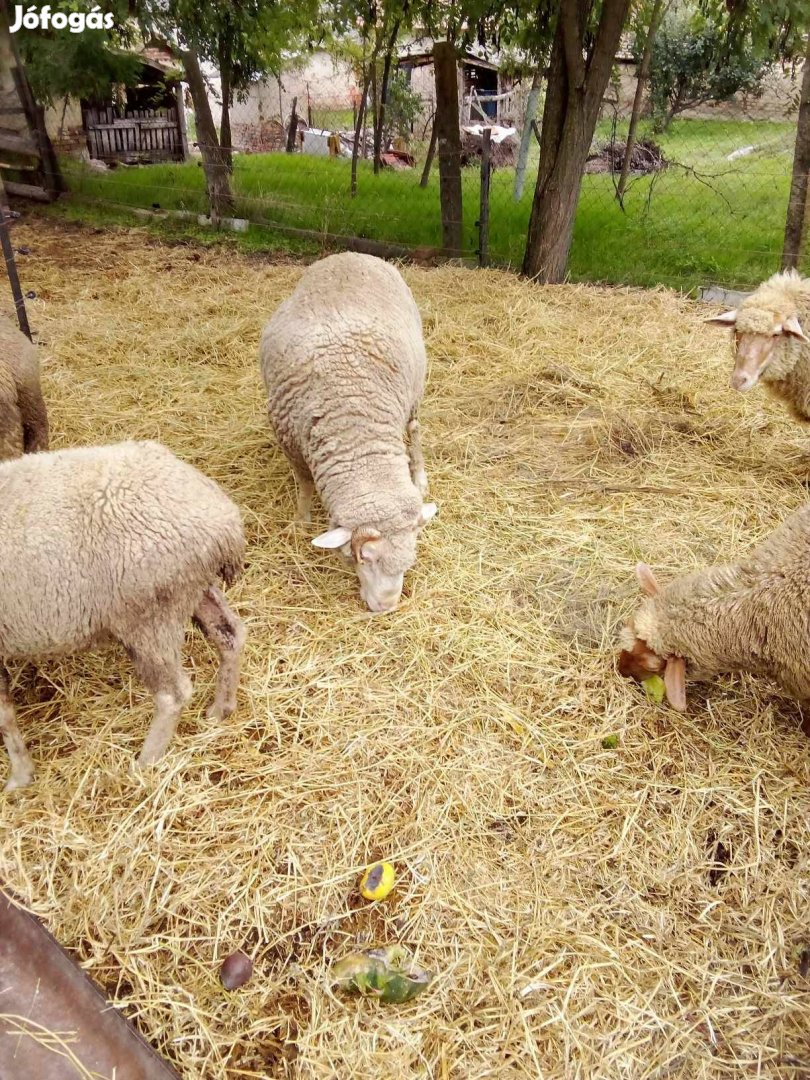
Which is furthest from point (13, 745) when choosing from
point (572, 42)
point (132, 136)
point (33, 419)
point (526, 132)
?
point (132, 136)

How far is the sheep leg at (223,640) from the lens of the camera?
102 inches

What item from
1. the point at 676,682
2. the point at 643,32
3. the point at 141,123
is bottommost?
the point at 676,682

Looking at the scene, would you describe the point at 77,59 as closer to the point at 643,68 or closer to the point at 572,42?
the point at 572,42

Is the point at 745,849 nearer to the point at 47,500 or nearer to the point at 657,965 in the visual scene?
the point at 657,965

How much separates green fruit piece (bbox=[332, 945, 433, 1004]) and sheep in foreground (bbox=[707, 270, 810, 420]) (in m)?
3.53

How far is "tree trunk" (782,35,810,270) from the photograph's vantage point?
6023 mm

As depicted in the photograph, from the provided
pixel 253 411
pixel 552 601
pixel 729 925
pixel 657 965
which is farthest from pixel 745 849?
pixel 253 411

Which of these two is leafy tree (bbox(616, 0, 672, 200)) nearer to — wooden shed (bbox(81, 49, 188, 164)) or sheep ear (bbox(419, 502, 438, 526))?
sheep ear (bbox(419, 502, 438, 526))

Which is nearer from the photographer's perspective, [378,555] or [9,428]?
[378,555]

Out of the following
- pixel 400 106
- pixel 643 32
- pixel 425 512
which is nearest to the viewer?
pixel 425 512

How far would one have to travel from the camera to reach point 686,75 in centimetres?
1284

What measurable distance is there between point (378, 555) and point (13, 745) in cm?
154

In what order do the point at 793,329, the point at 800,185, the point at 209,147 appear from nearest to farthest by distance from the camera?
the point at 793,329
the point at 800,185
the point at 209,147

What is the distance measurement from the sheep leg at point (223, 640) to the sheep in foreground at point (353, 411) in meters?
0.63
